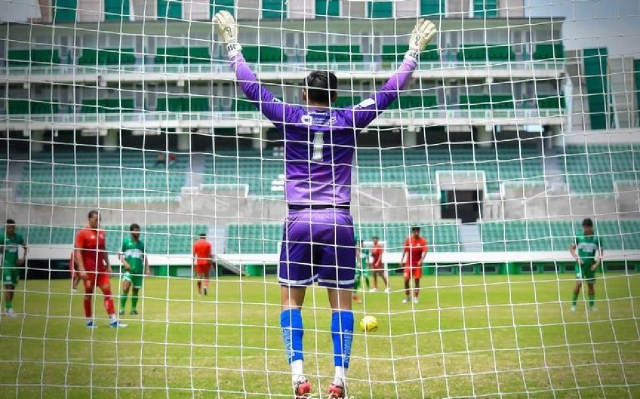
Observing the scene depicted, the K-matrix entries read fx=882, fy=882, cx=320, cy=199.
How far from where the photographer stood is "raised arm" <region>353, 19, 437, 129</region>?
642cm

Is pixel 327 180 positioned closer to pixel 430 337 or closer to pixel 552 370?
pixel 552 370

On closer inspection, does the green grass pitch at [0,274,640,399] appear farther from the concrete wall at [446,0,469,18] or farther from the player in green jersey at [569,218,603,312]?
the concrete wall at [446,0,469,18]

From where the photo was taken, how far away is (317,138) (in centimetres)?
638

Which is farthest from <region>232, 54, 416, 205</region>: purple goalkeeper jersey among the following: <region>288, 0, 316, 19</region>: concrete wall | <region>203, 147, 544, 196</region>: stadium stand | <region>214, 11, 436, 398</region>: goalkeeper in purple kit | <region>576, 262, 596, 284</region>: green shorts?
<region>203, 147, 544, 196</region>: stadium stand

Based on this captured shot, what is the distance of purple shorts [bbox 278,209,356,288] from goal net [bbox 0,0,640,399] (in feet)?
1.00

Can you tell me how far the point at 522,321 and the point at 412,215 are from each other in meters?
25.2

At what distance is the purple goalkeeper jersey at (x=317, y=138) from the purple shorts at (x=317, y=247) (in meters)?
0.13

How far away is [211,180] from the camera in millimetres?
44281

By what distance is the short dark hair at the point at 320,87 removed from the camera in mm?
6371

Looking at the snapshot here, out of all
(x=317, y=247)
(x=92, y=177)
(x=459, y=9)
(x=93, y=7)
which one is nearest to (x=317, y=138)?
(x=317, y=247)

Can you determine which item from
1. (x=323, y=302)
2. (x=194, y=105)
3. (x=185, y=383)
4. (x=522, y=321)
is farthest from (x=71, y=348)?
(x=194, y=105)

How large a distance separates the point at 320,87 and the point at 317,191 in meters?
0.76

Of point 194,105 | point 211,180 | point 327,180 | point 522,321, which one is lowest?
point 522,321

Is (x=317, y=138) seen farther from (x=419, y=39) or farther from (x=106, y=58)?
(x=106, y=58)
